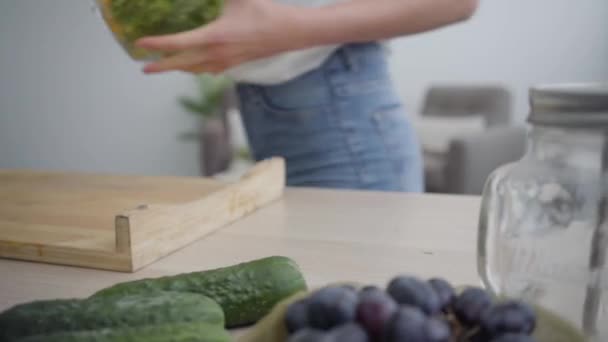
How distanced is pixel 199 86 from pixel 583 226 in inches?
136

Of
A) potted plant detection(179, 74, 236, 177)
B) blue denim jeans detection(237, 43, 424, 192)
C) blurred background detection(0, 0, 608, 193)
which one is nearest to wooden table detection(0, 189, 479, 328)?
blue denim jeans detection(237, 43, 424, 192)

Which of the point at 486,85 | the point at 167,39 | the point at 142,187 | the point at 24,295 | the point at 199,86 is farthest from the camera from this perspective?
the point at 199,86

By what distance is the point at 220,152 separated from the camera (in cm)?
354

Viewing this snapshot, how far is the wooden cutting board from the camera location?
0.65 meters

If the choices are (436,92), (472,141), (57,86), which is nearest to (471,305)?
(57,86)

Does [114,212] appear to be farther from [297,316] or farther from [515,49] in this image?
[515,49]

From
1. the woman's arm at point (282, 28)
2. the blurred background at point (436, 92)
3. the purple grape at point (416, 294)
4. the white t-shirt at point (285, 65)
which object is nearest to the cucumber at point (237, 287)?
the purple grape at point (416, 294)

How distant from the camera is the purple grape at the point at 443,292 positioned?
34 cm

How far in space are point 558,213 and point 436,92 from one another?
328 centimetres

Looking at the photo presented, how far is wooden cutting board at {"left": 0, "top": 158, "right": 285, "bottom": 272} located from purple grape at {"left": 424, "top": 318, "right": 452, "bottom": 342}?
0.40m

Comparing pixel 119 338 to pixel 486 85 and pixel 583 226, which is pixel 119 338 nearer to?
pixel 583 226

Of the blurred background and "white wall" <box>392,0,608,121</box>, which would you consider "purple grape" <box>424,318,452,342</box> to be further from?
"white wall" <box>392,0,608,121</box>

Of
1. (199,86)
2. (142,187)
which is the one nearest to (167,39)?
(142,187)

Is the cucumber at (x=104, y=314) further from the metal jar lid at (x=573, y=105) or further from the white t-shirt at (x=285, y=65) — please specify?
the white t-shirt at (x=285, y=65)
